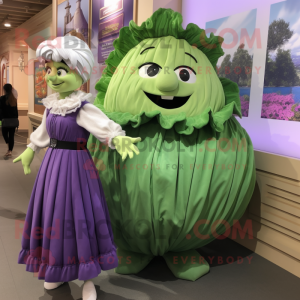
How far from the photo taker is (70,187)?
5.87ft

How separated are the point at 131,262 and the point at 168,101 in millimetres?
1104

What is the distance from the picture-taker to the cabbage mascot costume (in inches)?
73.6

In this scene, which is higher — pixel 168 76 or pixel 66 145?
pixel 168 76

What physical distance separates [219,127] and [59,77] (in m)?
0.94

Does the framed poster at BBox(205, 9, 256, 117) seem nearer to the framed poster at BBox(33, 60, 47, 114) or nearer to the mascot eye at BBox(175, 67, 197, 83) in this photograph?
the mascot eye at BBox(175, 67, 197, 83)

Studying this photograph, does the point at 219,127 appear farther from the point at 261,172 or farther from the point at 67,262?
the point at 67,262

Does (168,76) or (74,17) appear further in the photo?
(74,17)

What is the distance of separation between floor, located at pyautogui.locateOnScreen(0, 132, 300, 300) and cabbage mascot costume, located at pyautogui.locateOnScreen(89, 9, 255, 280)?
102 mm

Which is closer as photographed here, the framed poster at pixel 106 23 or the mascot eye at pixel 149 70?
the mascot eye at pixel 149 70

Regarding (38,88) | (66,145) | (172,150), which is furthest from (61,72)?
(38,88)

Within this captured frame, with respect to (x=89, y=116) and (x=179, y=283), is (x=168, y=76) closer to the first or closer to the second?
(x=89, y=116)

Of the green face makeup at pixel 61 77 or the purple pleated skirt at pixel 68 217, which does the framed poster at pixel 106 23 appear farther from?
the purple pleated skirt at pixel 68 217

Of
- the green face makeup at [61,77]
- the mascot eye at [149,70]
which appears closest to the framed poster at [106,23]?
the mascot eye at [149,70]

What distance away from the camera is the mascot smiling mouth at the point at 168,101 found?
2.02 metres
